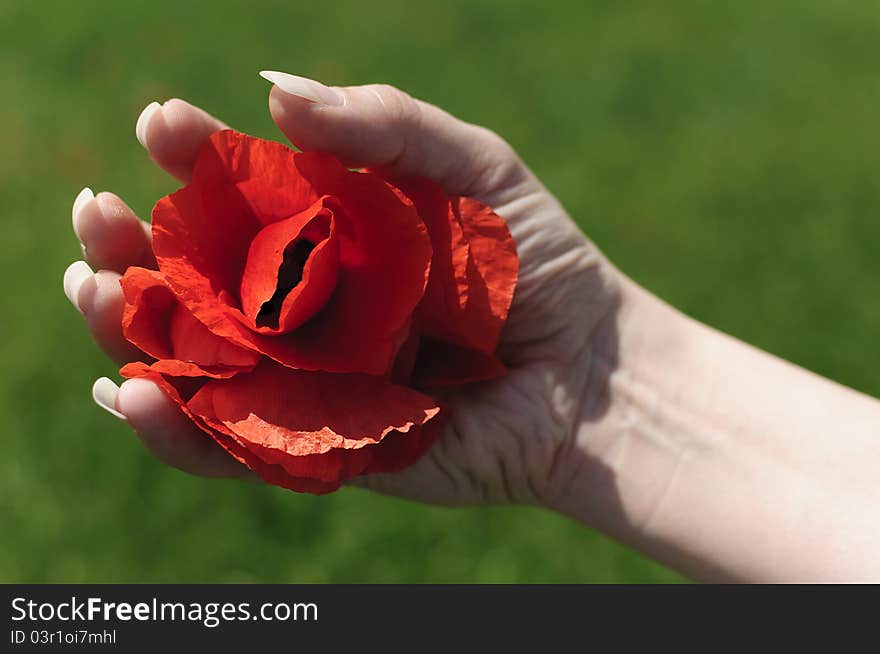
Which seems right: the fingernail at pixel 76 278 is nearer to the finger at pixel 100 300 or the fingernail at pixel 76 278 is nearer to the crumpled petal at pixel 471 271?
the finger at pixel 100 300

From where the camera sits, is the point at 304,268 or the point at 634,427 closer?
the point at 304,268

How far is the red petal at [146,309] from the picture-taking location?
1466 mm

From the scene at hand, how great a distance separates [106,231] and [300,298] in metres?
0.50

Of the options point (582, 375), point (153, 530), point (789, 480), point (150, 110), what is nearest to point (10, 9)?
point (153, 530)

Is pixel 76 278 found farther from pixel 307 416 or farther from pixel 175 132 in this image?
pixel 307 416

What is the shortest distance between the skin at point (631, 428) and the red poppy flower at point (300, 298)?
276 millimetres

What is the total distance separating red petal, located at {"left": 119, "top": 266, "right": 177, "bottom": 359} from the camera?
4.81 feet

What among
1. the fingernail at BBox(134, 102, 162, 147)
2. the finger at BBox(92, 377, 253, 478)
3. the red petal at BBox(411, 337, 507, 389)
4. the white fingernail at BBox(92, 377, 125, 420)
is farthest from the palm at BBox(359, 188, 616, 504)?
the fingernail at BBox(134, 102, 162, 147)

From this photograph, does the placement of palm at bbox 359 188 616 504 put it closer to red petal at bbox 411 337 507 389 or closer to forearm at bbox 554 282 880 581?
forearm at bbox 554 282 880 581

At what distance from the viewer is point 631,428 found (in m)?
2.12

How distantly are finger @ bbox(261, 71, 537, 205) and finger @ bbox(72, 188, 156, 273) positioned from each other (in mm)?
343

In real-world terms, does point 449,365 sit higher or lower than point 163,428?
higher

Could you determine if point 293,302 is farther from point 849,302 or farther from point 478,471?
point 849,302

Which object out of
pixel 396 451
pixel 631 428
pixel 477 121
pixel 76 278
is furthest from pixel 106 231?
pixel 477 121
